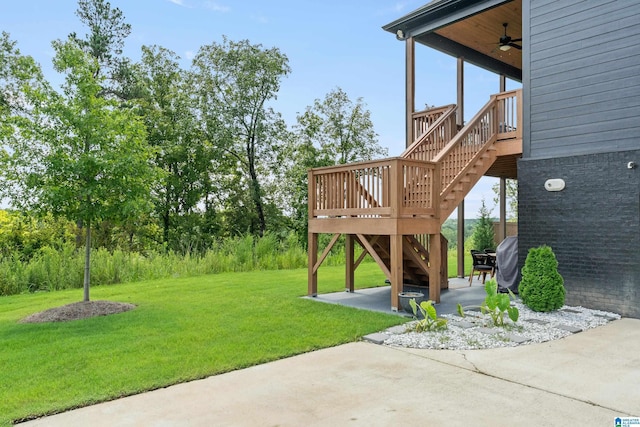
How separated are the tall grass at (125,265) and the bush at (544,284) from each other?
787cm

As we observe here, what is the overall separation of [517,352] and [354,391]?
2037mm

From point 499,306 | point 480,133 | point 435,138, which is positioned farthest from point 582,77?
point 499,306

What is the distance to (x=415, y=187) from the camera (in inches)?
277

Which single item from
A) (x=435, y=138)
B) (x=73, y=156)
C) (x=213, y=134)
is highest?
(x=213, y=134)

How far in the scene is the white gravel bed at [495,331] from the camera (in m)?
4.95

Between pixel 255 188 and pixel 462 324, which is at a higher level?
pixel 255 188

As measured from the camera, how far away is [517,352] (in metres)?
4.66

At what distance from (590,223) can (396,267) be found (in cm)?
295

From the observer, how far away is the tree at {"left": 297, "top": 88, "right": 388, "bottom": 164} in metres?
19.6

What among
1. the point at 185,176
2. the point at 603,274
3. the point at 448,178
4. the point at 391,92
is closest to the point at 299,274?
the point at 448,178

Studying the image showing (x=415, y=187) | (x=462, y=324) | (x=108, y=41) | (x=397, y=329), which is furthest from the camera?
(x=108, y=41)

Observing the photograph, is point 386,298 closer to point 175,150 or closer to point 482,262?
point 482,262

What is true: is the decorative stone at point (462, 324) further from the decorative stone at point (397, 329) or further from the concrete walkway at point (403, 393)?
the concrete walkway at point (403, 393)

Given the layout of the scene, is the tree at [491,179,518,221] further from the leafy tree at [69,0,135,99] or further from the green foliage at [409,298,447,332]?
the green foliage at [409,298,447,332]
